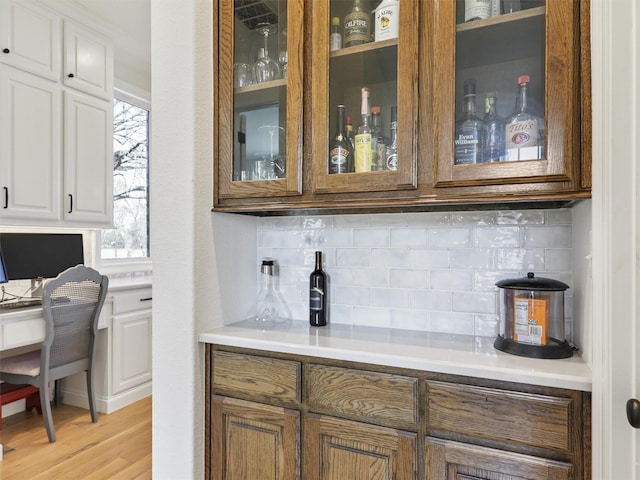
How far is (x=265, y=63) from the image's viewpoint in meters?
1.44

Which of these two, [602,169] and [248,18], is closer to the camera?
[602,169]

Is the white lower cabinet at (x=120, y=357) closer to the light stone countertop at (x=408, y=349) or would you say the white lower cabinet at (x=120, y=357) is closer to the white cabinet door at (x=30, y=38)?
the white cabinet door at (x=30, y=38)

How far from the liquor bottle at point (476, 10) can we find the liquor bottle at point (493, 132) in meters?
0.23

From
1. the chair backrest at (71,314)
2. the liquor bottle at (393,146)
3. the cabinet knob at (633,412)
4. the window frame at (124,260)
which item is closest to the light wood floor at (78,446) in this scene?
the chair backrest at (71,314)

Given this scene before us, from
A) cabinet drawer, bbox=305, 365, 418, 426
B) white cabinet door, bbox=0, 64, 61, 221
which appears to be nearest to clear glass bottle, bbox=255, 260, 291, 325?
cabinet drawer, bbox=305, 365, 418, 426

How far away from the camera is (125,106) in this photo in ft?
11.5

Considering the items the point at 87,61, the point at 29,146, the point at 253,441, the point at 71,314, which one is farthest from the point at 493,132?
the point at 87,61

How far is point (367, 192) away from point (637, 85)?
692mm

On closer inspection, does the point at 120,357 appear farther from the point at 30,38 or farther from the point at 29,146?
the point at 30,38

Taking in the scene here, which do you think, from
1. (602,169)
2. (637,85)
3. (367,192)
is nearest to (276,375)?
(367,192)

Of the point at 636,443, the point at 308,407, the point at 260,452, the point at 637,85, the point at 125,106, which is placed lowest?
the point at 260,452

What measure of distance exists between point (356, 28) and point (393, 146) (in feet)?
1.43

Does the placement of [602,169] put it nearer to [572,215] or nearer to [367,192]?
[572,215]

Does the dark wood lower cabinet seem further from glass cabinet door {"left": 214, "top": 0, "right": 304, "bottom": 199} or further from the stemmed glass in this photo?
the stemmed glass
